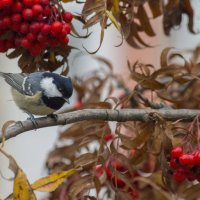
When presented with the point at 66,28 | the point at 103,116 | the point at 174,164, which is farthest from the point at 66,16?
the point at 174,164

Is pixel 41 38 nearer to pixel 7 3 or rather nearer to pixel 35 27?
pixel 35 27

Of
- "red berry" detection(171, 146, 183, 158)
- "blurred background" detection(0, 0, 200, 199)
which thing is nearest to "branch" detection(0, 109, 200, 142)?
"red berry" detection(171, 146, 183, 158)

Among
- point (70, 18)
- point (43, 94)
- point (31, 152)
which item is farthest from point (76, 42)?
point (70, 18)

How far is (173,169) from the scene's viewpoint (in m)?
2.62

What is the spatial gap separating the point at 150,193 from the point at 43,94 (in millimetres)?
620

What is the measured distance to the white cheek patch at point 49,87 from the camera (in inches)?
122

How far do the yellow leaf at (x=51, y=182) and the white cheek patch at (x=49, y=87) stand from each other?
0.79 metres

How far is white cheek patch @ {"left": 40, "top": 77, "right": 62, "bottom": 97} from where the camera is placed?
3102 millimetres

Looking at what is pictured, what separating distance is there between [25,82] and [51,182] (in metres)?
0.99

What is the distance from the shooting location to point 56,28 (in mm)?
2531

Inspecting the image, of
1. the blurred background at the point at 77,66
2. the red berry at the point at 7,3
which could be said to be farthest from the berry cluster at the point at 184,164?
the blurred background at the point at 77,66

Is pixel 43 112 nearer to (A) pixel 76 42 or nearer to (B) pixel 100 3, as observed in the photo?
(B) pixel 100 3

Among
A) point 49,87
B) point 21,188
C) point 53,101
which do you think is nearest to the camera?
point 21,188

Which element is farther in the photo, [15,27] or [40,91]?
[40,91]
